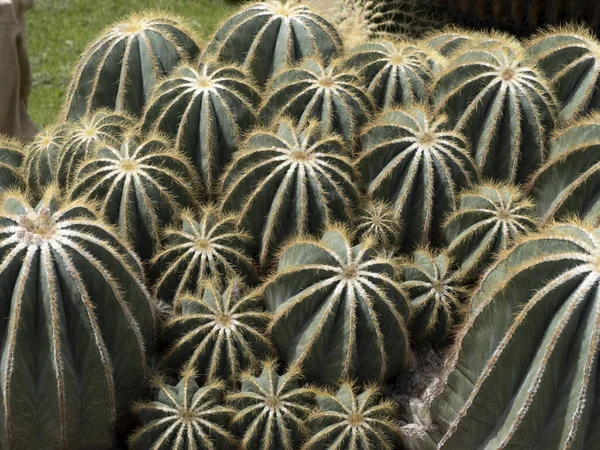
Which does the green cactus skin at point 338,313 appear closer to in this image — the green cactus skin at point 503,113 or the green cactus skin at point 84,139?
the green cactus skin at point 503,113

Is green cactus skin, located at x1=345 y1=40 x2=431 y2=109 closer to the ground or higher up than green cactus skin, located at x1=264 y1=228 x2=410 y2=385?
higher up

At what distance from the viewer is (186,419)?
2664 millimetres

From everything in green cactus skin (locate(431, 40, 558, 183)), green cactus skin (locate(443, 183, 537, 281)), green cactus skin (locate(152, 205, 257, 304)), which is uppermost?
green cactus skin (locate(431, 40, 558, 183))

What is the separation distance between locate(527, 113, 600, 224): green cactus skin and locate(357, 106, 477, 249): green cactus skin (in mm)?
263

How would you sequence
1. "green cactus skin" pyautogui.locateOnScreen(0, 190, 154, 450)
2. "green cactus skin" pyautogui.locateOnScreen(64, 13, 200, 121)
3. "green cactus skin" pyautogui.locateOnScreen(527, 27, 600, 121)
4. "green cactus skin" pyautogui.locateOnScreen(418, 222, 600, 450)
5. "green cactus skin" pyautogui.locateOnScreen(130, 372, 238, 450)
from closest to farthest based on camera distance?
"green cactus skin" pyautogui.locateOnScreen(418, 222, 600, 450) < "green cactus skin" pyautogui.locateOnScreen(0, 190, 154, 450) < "green cactus skin" pyautogui.locateOnScreen(130, 372, 238, 450) < "green cactus skin" pyautogui.locateOnScreen(527, 27, 600, 121) < "green cactus skin" pyautogui.locateOnScreen(64, 13, 200, 121)

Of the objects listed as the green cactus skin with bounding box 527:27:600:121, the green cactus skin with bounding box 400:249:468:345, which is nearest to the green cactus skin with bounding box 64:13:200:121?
the green cactus skin with bounding box 400:249:468:345

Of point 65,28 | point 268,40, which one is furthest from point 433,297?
point 65,28

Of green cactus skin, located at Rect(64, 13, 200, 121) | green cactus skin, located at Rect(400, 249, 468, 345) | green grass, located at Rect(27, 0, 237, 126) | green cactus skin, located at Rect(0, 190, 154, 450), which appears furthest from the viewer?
green grass, located at Rect(27, 0, 237, 126)

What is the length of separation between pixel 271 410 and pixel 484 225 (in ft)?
3.23

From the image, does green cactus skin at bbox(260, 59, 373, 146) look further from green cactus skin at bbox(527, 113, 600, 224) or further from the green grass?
the green grass

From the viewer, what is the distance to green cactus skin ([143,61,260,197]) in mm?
3301

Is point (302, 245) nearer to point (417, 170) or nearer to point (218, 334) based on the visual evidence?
point (218, 334)

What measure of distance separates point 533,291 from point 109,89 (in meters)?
2.04

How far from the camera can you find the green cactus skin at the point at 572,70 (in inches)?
136
